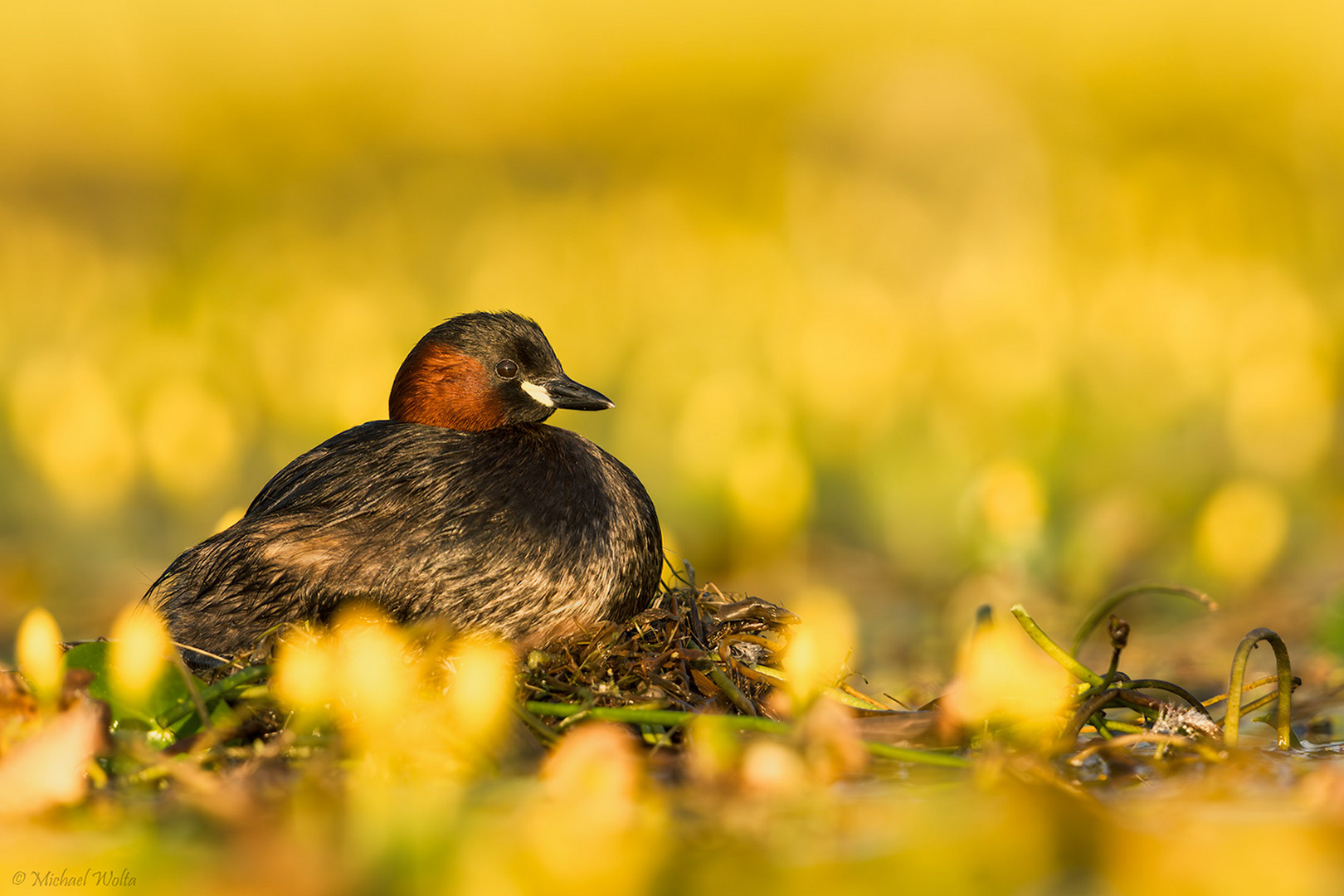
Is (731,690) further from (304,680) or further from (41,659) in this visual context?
(41,659)

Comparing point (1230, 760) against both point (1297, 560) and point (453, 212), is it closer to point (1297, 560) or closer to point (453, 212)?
point (1297, 560)

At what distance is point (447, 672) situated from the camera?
4.11m

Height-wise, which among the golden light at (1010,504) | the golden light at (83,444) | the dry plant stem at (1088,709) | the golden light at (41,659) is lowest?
the golden light at (83,444)

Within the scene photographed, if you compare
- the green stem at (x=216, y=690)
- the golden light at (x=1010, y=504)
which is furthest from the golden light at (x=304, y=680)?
the golden light at (x=1010, y=504)

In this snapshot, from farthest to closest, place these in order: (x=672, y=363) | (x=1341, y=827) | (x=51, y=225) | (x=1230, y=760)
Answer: (x=51, y=225) → (x=672, y=363) → (x=1230, y=760) → (x=1341, y=827)

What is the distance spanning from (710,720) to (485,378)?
1514 mm

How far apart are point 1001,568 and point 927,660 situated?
811 millimetres

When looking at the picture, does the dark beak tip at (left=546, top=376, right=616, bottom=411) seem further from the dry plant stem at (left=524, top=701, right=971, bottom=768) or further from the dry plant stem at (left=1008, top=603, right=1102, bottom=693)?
the dry plant stem at (left=1008, top=603, right=1102, bottom=693)

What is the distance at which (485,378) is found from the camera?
473 centimetres

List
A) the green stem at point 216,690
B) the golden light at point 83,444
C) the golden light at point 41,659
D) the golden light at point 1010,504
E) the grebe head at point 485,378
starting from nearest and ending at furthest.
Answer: the golden light at point 41,659 < the green stem at point 216,690 < the grebe head at point 485,378 < the golden light at point 1010,504 < the golden light at point 83,444

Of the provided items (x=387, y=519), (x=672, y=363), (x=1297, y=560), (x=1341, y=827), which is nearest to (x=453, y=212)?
(x=672, y=363)

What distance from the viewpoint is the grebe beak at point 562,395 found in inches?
186

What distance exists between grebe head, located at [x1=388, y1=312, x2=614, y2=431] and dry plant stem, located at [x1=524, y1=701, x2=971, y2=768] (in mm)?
1106

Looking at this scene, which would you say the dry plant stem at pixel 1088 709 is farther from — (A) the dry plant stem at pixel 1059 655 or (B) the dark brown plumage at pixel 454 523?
(B) the dark brown plumage at pixel 454 523
